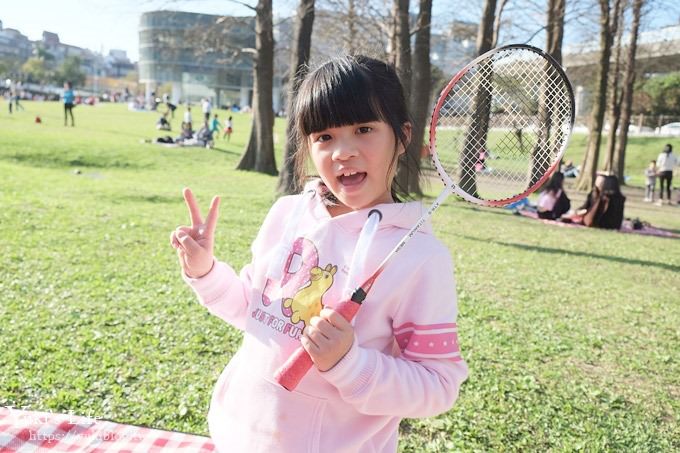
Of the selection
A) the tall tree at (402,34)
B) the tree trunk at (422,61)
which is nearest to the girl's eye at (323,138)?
the tall tree at (402,34)

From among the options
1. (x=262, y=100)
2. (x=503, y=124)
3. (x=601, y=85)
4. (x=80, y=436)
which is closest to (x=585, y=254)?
(x=503, y=124)

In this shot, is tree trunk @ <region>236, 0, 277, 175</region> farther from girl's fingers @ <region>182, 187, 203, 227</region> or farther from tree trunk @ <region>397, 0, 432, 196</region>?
girl's fingers @ <region>182, 187, 203, 227</region>

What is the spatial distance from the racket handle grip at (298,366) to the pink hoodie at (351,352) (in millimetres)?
74

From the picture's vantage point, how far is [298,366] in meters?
1.45

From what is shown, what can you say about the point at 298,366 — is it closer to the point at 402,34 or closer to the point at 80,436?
the point at 80,436

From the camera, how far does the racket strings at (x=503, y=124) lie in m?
2.13

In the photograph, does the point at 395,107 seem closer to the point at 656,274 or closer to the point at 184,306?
the point at 184,306

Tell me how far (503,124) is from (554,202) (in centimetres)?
1068

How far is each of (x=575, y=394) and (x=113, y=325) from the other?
3.41 metres

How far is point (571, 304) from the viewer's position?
610cm

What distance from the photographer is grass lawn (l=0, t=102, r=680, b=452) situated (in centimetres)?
337

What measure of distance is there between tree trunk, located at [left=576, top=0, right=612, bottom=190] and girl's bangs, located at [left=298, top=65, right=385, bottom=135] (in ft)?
53.4

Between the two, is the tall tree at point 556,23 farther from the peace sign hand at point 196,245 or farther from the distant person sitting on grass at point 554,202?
the peace sign hand at point 196,245

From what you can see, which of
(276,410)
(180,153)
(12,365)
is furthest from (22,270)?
(180,153)
